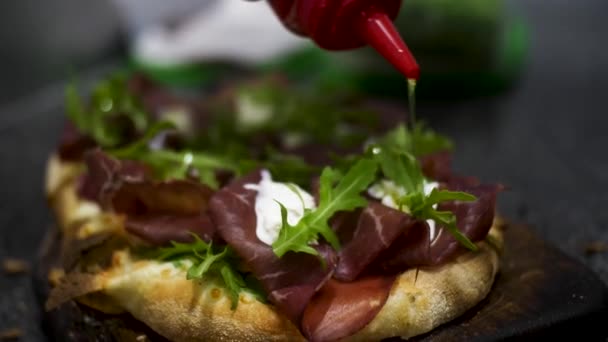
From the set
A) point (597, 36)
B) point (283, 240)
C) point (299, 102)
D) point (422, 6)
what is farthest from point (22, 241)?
point (597, 36)

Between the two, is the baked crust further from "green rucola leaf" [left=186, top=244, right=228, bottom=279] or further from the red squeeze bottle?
the red squeeze bottle

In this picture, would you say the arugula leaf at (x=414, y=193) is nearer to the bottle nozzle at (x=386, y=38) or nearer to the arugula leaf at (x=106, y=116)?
the bottle nozzle at (x=386, y=38)

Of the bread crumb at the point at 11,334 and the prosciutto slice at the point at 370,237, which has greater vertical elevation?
the prosciutto slice at the point at 370,237

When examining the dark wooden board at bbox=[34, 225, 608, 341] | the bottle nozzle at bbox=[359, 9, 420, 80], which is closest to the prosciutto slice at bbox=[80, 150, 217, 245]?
the dark wooden board at bbox=[34, 225, 608, 341]

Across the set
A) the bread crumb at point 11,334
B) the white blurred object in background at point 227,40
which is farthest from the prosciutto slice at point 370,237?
the white blurred object in background at point 227,40

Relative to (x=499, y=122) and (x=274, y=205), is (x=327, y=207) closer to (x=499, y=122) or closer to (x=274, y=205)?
(x=274, y=205)

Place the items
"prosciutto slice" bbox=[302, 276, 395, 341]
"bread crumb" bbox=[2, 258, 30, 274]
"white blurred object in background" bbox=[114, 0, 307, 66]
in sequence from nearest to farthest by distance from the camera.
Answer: "prosciutto slice" bbox=[302, 276, 395, 341] → "bread crumb" bbox=[2, 258, 30, 274] → "white blurred object in background" bbox=[114, 0, 307, 66]
